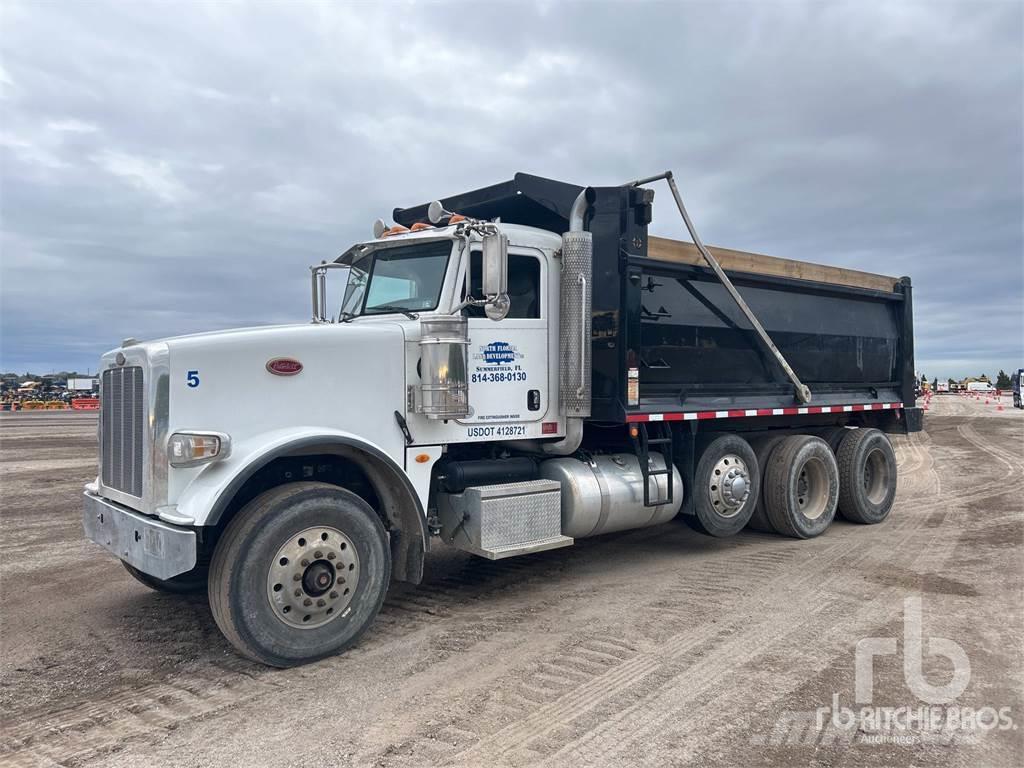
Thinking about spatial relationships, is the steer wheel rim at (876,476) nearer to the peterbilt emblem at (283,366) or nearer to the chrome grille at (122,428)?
the peterbilt emblem at (283,366)

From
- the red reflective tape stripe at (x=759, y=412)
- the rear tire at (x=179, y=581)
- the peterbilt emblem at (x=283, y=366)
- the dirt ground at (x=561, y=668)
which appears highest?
the peterbilt emblem at (x=283, y=366)

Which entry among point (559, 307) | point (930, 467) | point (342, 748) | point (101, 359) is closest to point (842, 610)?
point (559, 307)

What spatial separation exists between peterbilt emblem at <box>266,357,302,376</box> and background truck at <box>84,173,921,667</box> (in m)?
0.02

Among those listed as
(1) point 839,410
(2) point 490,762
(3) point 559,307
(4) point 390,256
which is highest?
(4) point 390,256

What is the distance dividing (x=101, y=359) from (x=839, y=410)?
25.6 ft

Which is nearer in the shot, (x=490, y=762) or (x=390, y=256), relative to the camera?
(x=490, y=762)

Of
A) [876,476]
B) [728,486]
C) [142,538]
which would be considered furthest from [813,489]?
[142,538]

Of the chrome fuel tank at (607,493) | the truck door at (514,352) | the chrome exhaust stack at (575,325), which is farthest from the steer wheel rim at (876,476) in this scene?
the truck door at (514,352)

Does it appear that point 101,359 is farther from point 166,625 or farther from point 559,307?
point 559,307

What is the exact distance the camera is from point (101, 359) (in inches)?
216

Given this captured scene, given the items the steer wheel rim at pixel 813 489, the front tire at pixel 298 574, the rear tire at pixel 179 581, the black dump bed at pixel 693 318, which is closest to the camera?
the front tire at pixel 298 574

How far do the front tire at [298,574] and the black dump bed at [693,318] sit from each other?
2.63 metres

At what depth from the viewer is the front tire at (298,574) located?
4.49 metres

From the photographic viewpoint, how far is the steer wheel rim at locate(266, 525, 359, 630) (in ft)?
15.2
